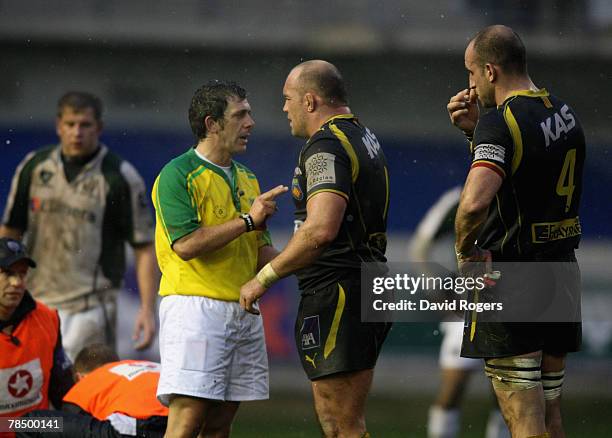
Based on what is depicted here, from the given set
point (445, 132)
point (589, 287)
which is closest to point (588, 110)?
point (445, 132)

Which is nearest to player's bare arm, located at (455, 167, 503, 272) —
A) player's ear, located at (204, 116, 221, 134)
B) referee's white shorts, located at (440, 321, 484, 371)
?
player's ear, located at (204, 116, 221, 134)

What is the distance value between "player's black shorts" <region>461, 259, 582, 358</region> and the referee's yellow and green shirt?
1.22 metres

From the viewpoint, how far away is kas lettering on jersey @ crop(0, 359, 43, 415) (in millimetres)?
6664

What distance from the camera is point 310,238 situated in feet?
17.6

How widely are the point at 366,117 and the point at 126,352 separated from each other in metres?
6.87

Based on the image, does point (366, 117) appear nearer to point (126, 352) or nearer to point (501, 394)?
point (126, 352)

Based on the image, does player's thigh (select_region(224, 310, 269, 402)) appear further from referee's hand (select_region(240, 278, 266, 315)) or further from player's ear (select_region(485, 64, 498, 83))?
player's ear (select_region(485, 64, 498, 83))

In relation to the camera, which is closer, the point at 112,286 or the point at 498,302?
the point at 498,302

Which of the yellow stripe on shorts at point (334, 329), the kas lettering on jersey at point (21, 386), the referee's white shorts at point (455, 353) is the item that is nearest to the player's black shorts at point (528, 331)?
the yellow stripe on shorts at point (334, 329)

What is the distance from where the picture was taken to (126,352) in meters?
12.6

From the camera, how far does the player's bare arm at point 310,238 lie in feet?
17.6

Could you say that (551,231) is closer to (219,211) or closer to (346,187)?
(346,187)

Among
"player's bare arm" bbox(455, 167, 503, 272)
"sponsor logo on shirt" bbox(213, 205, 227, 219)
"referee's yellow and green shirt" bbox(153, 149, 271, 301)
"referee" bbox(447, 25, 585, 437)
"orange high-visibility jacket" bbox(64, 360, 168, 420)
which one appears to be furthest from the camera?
"orange high-visibility jacket" bbox(64, 360, 168, 420)

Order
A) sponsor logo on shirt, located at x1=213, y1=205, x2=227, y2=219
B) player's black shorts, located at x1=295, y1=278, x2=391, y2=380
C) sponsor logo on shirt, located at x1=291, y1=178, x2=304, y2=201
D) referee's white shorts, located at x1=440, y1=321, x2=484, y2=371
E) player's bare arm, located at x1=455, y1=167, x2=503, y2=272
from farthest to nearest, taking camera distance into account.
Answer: referee's white shorts, located at x1=440, y1=321, x2=484, y2=371
sponsor logo on shirt, located at x1=213, y1=205, x2=227, y2=219
sponsor logo on shirt, located at x1=291, y1=178, x2=304, y2=201
player's black shorts, located at x1=295, y1=278, x2=391, y2=380
player's bare arm, located at x1=455, y1=167, x2=503, y2=272
